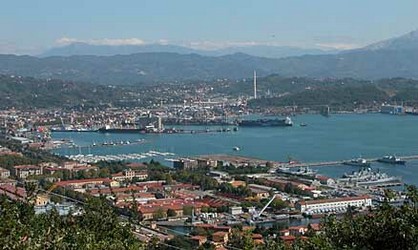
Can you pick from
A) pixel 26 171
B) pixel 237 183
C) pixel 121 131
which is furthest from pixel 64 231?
pixel 121 131

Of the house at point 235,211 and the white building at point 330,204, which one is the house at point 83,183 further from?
the white building at point 330,204

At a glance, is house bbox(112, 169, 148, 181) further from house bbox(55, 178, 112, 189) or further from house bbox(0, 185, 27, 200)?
house bbox(0, 185, 27, 200)

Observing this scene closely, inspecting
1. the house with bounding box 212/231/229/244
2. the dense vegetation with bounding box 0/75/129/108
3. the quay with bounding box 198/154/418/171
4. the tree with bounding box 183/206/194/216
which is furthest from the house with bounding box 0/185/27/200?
the dense vegetation with bounding box 0/75/129/108

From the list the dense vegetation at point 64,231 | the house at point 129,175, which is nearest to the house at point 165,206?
the house at point 129,175

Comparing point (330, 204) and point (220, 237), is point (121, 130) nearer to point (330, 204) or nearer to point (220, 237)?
point (330, 204)

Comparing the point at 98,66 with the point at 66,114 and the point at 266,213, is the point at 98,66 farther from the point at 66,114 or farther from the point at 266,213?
the point at 266,213

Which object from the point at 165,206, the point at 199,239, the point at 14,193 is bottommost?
the point at 165,206
